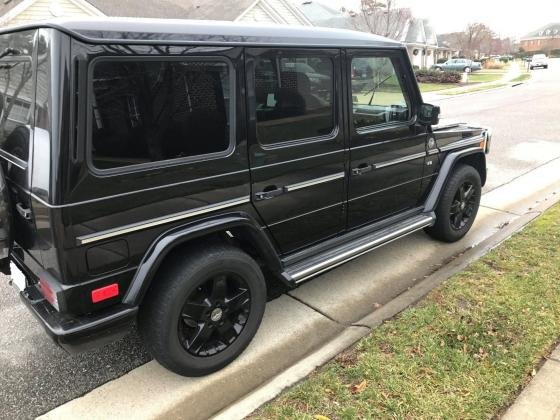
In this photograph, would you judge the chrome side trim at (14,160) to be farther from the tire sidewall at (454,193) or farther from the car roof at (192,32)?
the tire sidewall at (454,193)

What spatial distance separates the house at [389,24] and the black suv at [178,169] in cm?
2750

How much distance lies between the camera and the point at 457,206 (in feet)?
14.8

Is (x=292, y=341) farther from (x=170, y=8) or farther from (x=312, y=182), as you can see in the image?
(x=170, y=8)

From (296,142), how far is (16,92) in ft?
5.27

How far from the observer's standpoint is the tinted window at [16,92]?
233cm

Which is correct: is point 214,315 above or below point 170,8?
below

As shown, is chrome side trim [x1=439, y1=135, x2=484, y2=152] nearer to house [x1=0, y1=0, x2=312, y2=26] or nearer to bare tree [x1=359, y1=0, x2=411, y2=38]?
house [x1=0, y1=0, x2=312, y2=26]

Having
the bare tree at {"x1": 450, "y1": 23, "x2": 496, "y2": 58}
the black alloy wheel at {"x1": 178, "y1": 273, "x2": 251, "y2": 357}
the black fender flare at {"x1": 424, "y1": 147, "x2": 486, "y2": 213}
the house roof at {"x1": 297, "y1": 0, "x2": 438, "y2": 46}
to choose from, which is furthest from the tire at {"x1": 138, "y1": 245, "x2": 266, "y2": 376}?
the bare tree at {"x1": 450, "y1": 23, "x2": 496, "y2": 58}

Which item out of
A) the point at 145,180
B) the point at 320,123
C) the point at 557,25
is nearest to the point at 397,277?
the point at 320,123

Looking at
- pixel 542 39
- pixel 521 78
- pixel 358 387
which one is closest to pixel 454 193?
pixel 358 387

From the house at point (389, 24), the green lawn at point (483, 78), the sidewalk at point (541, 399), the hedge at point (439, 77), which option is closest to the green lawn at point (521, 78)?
the green lawn at point (483, 78)

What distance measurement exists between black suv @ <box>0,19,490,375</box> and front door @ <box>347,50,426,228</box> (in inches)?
0.8

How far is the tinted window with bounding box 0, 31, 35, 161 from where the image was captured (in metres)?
2.33

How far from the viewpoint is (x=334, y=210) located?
3.44 m
